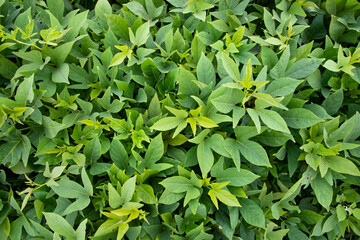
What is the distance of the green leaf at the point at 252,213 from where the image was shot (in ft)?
5.25

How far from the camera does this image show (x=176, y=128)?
1.68m

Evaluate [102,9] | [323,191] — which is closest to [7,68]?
[102,9]

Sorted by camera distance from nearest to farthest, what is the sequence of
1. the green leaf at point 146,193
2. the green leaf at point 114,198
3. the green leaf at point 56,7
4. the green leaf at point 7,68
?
the green leaf at point 114,198, the green leaf at point 146,193, the green leaf at point 7,68, the green leaf at point 56,7

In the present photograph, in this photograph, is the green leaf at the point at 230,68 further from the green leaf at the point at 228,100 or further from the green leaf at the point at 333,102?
the green leaf at the point at 333,102

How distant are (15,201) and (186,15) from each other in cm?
158

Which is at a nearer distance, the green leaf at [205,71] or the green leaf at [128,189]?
the green leaf at [128,189]

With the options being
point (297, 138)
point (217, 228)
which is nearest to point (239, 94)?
point (297, 138)

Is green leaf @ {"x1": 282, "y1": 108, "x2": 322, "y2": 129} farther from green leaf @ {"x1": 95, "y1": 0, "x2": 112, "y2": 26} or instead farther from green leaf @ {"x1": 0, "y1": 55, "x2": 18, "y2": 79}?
green leaf @ {"x1": 0, "y1": 55, "x2": 18, "y2": 79}

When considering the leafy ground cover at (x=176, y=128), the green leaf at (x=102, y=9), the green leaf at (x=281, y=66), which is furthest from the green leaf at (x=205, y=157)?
the green leaf at (x=102, y=9)

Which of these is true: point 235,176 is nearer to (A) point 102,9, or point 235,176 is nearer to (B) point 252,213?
(B) point 252,213

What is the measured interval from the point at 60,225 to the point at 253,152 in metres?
1.08

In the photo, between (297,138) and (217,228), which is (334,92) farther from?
(217,228)

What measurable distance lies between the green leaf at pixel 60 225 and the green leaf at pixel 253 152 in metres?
0.99

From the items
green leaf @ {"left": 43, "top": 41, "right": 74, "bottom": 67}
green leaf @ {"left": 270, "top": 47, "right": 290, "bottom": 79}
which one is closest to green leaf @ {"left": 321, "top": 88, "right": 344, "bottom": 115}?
green leaf @ {"left": 270, "top": 47, "right": 290, "bottom": 79}
